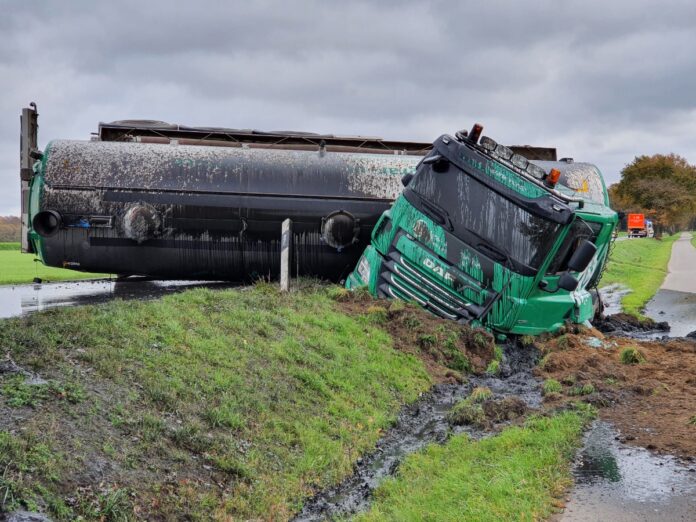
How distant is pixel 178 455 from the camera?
5.14 m

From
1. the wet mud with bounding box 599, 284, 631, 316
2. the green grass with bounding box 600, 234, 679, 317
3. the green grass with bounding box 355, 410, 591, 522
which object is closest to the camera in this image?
the green grass with bounding box 355, 410, 591, 522

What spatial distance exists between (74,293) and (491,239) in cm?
982

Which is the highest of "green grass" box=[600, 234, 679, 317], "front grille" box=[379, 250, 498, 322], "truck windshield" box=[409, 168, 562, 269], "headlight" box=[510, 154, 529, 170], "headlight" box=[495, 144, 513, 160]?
"headlight" box=[495, 144, 513, 160]

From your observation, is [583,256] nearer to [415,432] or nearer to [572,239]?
[572,239]

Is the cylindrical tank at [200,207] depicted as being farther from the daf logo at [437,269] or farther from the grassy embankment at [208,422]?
the grassy embankment at [208,422]

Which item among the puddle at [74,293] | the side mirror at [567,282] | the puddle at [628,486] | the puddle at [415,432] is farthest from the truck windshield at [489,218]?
the puddle at [74,293]

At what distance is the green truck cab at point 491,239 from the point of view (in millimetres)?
9508

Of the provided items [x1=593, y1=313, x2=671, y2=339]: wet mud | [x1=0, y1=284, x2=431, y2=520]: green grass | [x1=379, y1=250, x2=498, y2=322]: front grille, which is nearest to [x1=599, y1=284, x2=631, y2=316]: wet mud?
[x1=593, y1=313, x2=671, y2=339]: wet mud

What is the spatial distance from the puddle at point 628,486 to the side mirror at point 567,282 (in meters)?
3.43

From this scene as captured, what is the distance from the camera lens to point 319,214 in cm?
1267

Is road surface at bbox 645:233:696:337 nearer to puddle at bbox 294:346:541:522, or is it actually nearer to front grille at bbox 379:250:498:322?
front grille at bbox 379:250:498:322

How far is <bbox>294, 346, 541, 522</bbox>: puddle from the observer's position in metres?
5.56

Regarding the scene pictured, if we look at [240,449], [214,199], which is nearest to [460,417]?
[240,449]

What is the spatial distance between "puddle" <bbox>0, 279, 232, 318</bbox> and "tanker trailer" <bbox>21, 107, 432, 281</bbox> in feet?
3.73
